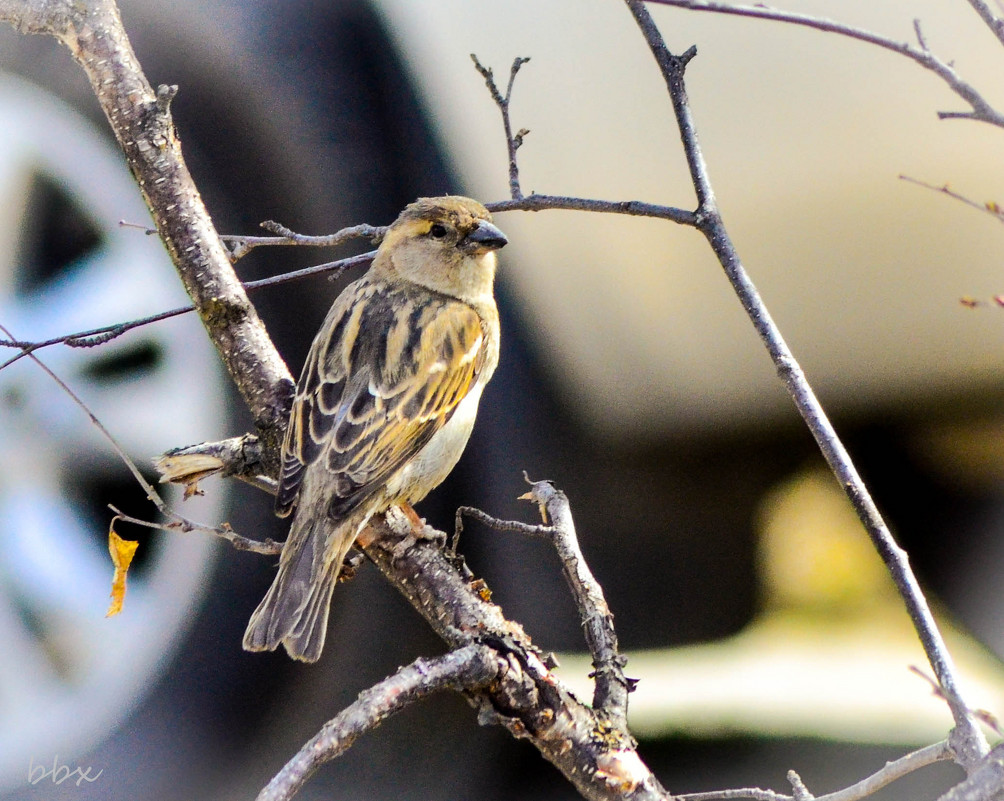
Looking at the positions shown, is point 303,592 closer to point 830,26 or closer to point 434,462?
point 434,462

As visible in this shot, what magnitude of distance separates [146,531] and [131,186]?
1.04 meters

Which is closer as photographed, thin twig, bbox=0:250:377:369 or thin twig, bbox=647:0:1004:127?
thin twig, bbox=647:0:1004:127

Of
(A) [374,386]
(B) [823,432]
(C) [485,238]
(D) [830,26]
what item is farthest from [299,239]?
(D) [830,26]

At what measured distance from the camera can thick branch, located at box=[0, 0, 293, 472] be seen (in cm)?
229

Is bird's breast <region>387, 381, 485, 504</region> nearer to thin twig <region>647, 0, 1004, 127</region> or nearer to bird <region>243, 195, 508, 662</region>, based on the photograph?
bird <region>243, 195, 508, 662</region>

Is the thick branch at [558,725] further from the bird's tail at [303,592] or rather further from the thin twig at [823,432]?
the bird's tail at [303,592]

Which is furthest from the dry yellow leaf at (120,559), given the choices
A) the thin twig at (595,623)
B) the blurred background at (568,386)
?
the blurred background at (568,386)

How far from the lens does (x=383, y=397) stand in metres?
2.82

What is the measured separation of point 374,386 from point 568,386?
1.82ft

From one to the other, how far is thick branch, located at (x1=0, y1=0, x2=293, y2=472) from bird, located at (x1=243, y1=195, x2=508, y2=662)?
26 centimetres

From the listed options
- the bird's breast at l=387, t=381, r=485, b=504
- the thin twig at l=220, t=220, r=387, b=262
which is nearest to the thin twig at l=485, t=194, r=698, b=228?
the thin twig at l=220, t=220, r=387, b=262

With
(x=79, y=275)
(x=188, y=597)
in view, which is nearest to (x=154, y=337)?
(x=79, y=275)

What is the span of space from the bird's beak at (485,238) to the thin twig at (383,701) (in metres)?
1.64

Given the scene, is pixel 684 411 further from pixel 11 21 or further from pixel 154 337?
pixel 11 21
